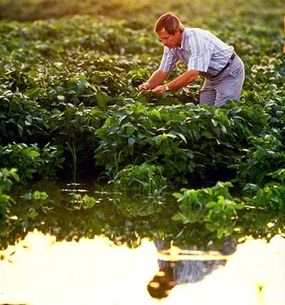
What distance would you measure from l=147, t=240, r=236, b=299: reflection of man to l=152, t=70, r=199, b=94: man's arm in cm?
406

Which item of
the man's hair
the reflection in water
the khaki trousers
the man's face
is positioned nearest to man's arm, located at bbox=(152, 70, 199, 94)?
the man's face

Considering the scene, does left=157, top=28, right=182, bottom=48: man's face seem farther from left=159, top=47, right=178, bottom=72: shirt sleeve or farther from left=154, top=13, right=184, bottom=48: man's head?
left=159, top=47, right=178, bottom=72: shirt sleeve

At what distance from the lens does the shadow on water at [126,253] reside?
8.05m

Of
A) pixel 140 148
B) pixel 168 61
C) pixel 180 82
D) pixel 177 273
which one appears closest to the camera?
pixel 177 273

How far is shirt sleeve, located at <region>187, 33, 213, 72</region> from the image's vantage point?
41.5ft

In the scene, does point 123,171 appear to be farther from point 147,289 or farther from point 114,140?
point 147,289

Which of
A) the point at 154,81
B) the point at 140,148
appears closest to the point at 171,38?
the point at 154,81

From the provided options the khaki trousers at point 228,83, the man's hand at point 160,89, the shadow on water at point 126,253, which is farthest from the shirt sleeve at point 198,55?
the shadow on water at point 126,253

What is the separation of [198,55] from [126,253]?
399cm

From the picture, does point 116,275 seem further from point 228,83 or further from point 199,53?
point 228,83

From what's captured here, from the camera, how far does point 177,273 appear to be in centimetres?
846

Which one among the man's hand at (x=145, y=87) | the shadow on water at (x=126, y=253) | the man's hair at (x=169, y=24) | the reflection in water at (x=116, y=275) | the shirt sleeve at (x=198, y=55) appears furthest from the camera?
the man's hand at (x=145, y=87)

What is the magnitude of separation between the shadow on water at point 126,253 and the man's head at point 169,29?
2.15m

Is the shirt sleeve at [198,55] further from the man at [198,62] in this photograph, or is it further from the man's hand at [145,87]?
the man's hand at [145,87]
